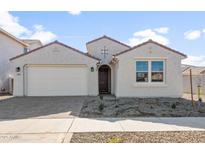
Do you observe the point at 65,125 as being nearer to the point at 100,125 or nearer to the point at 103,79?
the point at 100,125

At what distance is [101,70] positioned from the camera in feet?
81.4

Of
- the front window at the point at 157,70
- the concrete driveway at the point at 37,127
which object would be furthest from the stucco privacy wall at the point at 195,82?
the concrete driveway at the point at 37,127

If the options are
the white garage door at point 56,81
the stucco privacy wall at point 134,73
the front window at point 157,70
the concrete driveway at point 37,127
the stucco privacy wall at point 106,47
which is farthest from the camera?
the stucco privacy wall at point 106,47

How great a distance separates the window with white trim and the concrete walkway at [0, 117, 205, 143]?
945cm

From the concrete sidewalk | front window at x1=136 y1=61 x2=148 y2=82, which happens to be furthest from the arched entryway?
the concrete sidewalk

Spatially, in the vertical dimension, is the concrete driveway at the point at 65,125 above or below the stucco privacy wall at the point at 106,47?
below

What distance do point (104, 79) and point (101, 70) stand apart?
86 centimetres

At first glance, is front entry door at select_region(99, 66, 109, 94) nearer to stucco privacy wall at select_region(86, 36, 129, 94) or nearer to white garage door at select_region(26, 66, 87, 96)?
stucco privacy wall at select_region(86, 36, 129, 94)

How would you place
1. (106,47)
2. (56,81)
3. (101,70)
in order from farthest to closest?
(101,70) → (106,47) → (56,81)

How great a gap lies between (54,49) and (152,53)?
7.46 m

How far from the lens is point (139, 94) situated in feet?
65.4

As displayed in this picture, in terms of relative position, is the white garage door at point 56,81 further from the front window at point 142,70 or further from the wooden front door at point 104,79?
the front window at point 142,70

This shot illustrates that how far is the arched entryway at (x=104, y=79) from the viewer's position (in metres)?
24.4

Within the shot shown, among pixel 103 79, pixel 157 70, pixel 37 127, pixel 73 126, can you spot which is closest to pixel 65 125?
pixel 73 126
